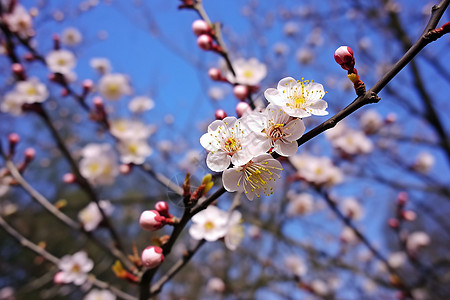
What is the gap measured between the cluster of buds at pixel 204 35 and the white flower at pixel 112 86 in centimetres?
180

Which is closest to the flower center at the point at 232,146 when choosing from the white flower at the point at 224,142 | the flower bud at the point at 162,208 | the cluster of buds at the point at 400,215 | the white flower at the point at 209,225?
the white flower at the point at 224,142

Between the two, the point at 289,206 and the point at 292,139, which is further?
the point at 289,206

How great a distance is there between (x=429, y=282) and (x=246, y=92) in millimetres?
2531

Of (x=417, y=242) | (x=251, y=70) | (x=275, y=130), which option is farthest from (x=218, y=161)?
(x=417, y=242)

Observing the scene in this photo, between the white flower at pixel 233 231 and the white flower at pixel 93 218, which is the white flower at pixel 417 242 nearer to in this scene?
the white flower at pixel 233 231

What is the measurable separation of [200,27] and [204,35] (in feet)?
0.15

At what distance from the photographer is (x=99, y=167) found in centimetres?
227

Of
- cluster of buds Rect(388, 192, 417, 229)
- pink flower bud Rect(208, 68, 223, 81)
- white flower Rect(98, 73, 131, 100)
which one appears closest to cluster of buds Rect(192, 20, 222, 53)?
pink flower bud Rect(208, 68, 223, 81)

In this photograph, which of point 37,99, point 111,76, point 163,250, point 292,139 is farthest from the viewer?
point 111,76

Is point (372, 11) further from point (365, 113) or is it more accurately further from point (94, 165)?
point (94, 165)

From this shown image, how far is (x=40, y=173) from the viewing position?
594cm

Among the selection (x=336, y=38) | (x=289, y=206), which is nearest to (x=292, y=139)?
(x=289, y=206)

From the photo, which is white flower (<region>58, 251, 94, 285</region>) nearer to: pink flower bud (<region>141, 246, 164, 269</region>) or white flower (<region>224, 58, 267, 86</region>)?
pink flower bud (<region>141, 246, 164, 269</region>)

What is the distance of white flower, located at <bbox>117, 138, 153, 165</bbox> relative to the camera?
2.00 m
